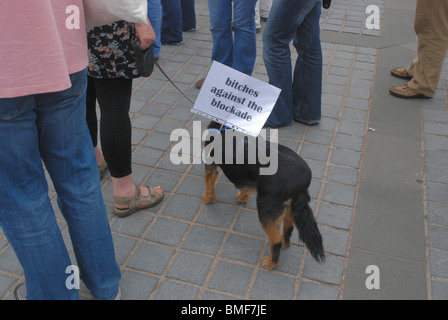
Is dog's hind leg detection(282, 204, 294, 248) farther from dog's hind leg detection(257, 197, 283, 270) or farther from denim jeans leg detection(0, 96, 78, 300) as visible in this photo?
denim jeans leg detection(0, 96, 78, 300)

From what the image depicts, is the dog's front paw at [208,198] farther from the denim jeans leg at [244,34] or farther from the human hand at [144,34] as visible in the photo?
the denim jeans leg at [244,34]

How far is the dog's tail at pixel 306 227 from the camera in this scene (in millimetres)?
2400

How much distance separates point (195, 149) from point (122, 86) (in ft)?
3.95

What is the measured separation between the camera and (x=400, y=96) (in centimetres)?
443

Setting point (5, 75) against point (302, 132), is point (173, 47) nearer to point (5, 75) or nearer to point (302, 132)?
point (302, 132)

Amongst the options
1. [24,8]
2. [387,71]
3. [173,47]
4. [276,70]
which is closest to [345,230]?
[276,70]

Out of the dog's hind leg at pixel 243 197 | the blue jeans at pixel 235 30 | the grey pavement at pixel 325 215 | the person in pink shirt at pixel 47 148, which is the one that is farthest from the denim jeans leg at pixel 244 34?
the person in pink shirt at pixel 47 148

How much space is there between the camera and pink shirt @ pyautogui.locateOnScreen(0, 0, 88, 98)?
1.46m

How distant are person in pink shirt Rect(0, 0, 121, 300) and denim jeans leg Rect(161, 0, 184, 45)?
3.72 meters

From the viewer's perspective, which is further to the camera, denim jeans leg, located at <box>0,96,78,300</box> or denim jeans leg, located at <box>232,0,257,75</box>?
denim jeans leg, located at <box>232,0,257,75</box>

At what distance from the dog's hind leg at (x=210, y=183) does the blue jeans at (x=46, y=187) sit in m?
0.87

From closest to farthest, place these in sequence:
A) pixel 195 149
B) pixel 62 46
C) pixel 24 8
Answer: pixel 24 8 < pixel 62 46 < pixel 195 149

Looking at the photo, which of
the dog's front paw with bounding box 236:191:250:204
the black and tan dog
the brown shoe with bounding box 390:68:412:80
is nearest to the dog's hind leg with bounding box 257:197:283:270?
the black and tan dog
